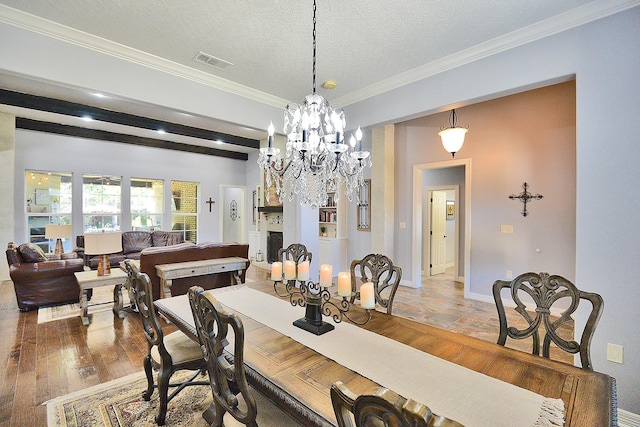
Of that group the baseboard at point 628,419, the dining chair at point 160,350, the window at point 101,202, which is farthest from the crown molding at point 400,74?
the window at point 101,202

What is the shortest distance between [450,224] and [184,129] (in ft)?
22.0

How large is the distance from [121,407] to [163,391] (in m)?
0.57

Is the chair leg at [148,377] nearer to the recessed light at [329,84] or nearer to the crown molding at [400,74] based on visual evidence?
the crown molding at [400,74]

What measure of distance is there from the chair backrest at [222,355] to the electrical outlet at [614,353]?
254 cm

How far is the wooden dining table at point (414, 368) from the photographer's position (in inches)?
39.7

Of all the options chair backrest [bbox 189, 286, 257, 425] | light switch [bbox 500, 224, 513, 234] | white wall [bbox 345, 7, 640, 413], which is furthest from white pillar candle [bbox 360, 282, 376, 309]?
light switch [bbox 500, 224, 513, 234]

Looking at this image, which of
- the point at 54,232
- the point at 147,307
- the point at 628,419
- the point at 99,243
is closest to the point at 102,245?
the point at 99,243

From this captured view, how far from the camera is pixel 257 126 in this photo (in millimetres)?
3871

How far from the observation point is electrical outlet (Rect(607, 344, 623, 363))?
81.4 inches

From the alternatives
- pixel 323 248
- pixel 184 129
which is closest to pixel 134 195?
pixel 184 129

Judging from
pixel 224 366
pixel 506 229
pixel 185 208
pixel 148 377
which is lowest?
pixel 148 377

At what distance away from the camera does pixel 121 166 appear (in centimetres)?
732

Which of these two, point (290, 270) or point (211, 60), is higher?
point (211, 60)

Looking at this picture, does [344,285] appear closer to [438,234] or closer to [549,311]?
[549,311]
